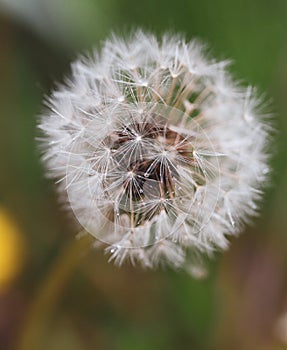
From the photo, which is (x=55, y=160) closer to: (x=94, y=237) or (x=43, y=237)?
(x=94, y=237)

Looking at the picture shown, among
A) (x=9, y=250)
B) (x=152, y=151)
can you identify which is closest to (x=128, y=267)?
(x=9, y=250)

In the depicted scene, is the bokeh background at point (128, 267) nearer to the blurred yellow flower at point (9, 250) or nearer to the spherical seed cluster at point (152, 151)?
the blurred yellow flower at point (9, 250)

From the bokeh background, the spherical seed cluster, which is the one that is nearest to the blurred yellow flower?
the bokeh background

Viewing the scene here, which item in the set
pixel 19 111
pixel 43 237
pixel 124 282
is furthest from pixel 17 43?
pixel 124 282

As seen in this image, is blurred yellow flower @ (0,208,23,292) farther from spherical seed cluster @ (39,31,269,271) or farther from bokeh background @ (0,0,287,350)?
spherical seed cluster @ (39,31,269,271)

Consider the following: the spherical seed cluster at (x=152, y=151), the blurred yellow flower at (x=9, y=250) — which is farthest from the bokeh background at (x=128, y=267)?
the spherical seed cluster at (x=152, y=151)

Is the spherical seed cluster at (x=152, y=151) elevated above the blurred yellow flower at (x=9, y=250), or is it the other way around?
the spherical seed cluster at (x=152, y=151)
